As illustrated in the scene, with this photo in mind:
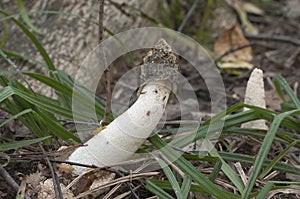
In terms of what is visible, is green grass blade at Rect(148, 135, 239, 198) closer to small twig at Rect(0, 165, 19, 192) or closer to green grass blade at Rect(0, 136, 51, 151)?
green grass blade at Rect(0, 136, 51, 151)

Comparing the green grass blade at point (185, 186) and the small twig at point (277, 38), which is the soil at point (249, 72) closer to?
the small twig at point (277, 38)

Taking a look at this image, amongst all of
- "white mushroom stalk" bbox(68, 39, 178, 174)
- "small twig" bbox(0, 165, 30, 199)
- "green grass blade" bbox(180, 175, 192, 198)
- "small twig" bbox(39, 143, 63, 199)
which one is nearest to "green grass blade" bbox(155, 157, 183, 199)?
"green grass blade" bbox(180, 175, 192, 198)

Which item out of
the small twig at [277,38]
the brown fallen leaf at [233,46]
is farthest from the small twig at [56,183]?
the small twig at [277,38]

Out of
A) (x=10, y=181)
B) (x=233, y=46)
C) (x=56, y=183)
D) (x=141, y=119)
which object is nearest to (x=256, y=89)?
(x=141, y=119)

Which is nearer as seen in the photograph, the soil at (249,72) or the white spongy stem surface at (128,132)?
the white spongy stem surface at (128,132)

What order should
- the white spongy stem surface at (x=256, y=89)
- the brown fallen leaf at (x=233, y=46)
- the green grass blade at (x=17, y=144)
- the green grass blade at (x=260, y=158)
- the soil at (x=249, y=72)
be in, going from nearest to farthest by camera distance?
1. the green grass blade at (x=260, y=158)
2. the green grass blade at (x=17, y=144)
3. the soil at (x=249, y=72)
4. the white spongy stem surface at (x=256, y=89)
5. the brown fallen leaf at (x=233, y=46)

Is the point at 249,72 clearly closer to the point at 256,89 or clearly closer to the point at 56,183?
the point at 256,89

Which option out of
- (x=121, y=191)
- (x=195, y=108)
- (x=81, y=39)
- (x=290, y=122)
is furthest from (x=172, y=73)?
(x=81, y=39)
